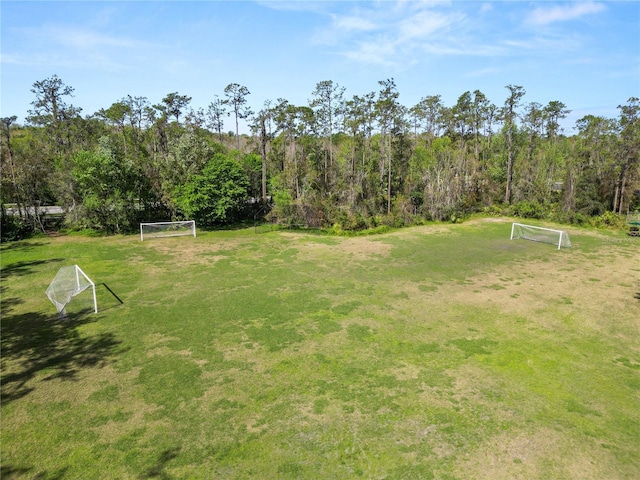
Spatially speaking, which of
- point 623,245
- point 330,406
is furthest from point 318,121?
point 330,406

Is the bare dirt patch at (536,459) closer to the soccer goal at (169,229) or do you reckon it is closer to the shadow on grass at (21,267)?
the shadow on grass at (21,267)

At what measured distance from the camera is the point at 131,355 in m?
10.4

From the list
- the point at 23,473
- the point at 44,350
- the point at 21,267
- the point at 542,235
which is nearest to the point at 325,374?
the point at 23,473

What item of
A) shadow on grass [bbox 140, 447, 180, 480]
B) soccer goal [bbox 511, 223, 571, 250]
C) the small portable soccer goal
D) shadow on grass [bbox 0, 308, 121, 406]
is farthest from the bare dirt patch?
the small portable soccer goal

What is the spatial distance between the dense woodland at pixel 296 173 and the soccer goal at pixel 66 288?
1120 cm

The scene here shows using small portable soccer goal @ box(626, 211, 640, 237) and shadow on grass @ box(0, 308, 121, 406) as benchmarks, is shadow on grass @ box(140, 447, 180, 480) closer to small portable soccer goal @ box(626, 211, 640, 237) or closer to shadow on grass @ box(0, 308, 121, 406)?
shadow on grass @ box(0, 308, 121, 406)

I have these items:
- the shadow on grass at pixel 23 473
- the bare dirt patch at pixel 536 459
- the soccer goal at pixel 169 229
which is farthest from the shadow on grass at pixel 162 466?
the soccer goal at pixel 169 229

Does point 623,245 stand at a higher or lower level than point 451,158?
lower

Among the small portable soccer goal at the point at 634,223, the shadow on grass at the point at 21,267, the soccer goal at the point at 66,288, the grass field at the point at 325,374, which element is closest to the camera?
the grass field at the point at 325,374

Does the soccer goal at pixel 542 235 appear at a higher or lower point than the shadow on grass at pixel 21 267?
higher

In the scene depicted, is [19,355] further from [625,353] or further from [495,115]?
[495,115]

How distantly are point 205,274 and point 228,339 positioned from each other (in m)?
6.97

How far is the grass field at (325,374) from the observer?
6.91 m

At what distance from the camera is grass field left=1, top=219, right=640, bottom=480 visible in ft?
22.7
